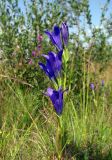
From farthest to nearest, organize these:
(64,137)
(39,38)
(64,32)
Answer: (39,38)
(64,137)
(64,32)

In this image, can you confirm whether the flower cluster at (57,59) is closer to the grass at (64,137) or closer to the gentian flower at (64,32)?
the gentian flower at (64,32)

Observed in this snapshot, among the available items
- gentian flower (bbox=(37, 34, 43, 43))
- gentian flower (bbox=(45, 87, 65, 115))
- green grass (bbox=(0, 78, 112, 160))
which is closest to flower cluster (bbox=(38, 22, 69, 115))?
gentian flower (bbox=(45, 87, 65, 115))

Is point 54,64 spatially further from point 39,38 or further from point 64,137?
point 39,38

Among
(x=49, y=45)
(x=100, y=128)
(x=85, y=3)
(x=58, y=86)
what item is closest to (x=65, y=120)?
(x=100, y=128)

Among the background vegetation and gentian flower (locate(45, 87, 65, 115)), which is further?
the background vegetation

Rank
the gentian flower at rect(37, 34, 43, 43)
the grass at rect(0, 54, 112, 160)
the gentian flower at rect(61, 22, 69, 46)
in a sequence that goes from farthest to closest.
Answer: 1. the gentian flower at rect(37, 34, 43, 43)
2. the grass at rect(0, 54, 112, 160)
3. the gentian flower at rect(61, 22, 69, 46)

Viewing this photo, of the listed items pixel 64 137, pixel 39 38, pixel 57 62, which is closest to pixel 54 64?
pixel 57 62

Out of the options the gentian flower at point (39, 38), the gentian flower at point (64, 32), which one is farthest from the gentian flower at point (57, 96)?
the gentian flower at point (39, 38)

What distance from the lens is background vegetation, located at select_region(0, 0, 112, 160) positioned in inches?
119

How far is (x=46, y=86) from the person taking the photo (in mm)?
4590

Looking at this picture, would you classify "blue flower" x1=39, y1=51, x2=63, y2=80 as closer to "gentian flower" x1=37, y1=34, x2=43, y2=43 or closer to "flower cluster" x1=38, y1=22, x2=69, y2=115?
"flower cluster" x1=38, y1=22, x2=69, y2=115

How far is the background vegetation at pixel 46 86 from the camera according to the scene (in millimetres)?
3014

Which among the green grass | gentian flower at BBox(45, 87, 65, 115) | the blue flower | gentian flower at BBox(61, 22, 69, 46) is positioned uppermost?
gentian flower at BBox(61, 22, 69, 46)

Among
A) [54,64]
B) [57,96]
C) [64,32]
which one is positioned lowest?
[57,96]
